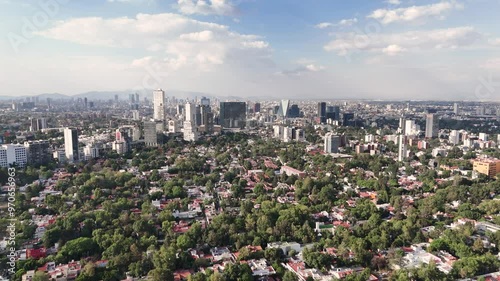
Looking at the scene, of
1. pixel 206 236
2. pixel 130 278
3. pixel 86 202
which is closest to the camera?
pixel 130 278

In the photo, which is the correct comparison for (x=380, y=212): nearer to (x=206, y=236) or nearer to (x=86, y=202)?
(x=206, y=236)

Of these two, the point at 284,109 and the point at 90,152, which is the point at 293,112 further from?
the point at 90,152

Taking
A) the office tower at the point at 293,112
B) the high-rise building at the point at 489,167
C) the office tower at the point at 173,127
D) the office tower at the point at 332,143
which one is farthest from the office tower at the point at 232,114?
the high-rise building at the point at 489,167

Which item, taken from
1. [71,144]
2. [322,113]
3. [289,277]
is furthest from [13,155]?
[322,113]

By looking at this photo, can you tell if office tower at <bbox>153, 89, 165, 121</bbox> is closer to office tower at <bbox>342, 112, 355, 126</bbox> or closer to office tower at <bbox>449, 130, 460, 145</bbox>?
office tower at <bbox>342, 112, 355, 126</bbox>

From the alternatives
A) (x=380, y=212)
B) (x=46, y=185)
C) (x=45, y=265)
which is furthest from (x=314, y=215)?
(x=46, y=185)

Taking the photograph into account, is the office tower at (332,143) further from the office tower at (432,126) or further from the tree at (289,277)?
the tree at (289,277)
